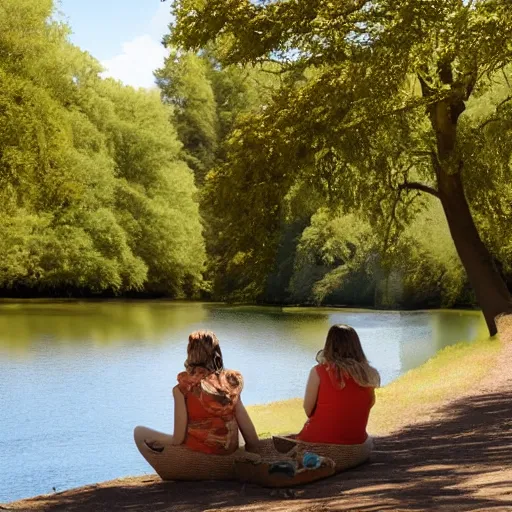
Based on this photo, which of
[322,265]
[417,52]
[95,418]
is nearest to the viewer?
[417,52]

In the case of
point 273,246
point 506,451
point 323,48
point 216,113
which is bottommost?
point 506,451

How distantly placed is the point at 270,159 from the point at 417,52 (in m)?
4.17

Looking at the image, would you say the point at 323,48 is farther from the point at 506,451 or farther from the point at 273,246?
the point at 506,451

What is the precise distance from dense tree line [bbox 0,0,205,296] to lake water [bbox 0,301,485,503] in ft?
6.10

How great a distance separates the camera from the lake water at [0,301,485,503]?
15.6 meters

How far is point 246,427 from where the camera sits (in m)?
6.45

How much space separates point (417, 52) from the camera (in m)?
14.0

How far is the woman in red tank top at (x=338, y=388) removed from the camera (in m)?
6.13

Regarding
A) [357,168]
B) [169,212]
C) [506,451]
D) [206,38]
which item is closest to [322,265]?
[169,212]

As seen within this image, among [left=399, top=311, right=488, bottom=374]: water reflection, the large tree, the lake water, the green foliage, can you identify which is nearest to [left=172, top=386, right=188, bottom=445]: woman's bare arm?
the large tree

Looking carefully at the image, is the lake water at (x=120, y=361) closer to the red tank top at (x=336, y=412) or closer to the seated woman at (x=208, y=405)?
the seated woman at (x=208, y=405)

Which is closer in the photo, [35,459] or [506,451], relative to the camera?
[506,451]

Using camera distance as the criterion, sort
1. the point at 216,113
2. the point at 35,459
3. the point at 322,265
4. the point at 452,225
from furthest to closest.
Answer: the point at 216,113 → the point at 322,265 → the point at 452,225 → the point at 35,459

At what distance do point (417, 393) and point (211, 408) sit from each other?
394 inches
